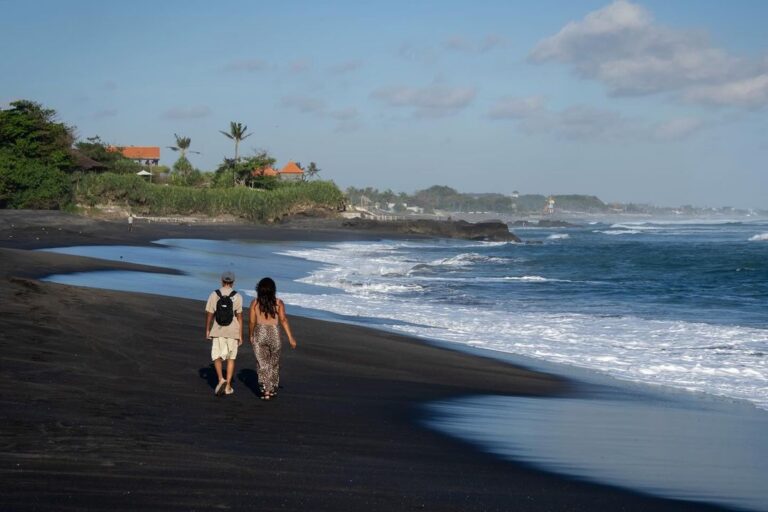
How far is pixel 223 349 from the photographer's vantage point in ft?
29.9

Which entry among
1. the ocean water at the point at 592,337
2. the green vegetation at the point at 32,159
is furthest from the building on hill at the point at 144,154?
the ocean water at the point at 592,337

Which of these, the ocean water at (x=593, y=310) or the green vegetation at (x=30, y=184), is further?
the green vegetation at (x=30, y=184)

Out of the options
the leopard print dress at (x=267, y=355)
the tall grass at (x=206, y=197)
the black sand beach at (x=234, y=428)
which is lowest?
the black sand beach at (x=234, y=428)

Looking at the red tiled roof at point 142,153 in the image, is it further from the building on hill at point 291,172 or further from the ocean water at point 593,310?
the ocean water at point 593,310

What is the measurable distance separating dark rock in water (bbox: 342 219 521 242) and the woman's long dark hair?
6850 cm

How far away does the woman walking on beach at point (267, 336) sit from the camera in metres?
8.99

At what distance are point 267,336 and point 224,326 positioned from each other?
0.45 metres

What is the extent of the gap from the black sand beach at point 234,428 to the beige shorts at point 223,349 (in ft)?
1.35

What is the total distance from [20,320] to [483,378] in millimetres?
5876

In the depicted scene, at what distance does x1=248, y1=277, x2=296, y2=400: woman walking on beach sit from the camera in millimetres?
8992

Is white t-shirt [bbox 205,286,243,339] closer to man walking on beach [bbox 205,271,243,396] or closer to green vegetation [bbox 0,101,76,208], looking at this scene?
man walking on beach [bbox 205,271,243,396]

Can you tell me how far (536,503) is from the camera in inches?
236

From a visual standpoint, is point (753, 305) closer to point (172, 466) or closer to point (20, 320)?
point (20, 320)


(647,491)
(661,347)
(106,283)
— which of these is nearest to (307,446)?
(647,491)
